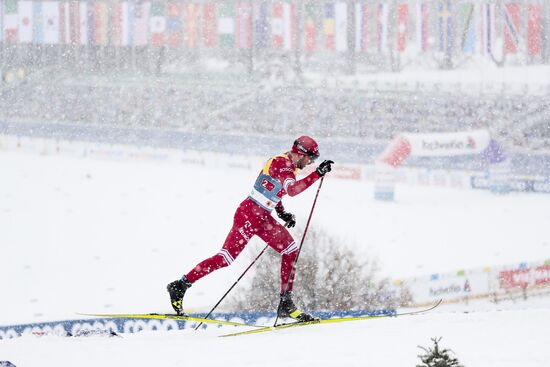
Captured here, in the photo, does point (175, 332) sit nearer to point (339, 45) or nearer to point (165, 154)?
point (165, 154)

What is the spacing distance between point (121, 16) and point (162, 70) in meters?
6.40

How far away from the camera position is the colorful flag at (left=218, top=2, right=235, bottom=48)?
2233 inches

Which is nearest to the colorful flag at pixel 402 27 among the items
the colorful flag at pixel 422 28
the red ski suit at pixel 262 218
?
the colorful flag at pixel 422 28

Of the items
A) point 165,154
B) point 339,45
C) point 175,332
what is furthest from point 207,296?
point 339,45

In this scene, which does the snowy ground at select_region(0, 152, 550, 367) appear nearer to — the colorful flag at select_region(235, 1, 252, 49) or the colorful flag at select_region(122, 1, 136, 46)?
the colorful flag at select_region(122, 1, 136, 46)

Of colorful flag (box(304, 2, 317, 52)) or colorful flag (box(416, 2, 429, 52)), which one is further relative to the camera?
colorful flag (box(304, 2, 317, 52))

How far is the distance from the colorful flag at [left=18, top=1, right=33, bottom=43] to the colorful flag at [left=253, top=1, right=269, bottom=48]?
51.9 ft

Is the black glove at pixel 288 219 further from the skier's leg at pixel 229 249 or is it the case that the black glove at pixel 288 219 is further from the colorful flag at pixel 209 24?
the colorful flag at pixel 209 24

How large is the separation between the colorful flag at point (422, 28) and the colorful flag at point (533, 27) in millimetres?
6372

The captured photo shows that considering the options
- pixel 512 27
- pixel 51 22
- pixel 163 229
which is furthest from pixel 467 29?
pixel 163 229

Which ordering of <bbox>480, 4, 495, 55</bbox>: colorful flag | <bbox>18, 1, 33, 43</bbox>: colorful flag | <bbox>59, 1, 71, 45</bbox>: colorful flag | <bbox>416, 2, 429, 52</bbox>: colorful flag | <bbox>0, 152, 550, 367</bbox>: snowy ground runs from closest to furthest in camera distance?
<bbox>0, 152, 550, 367</bbox>: snowy ground → <bbox>480, 4, 495, 55</bbox>: colorful flag → <bbox>416, 2, 429, 52</bbox>: colorful flag → <bbox>59, 1, 71, 45</bbox>: colorful flag → <bbox>18, 1, 33, 43</bbox>: colorful flag

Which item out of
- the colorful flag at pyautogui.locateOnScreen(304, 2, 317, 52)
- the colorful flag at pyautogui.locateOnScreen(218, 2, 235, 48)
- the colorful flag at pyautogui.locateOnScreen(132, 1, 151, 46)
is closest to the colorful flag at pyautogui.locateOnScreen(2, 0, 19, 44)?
the colorful flag at pyautogui.locateOnScreen(132, 1, 151, 46)

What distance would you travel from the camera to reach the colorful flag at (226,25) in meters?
56.7

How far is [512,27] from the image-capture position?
5378 cm
